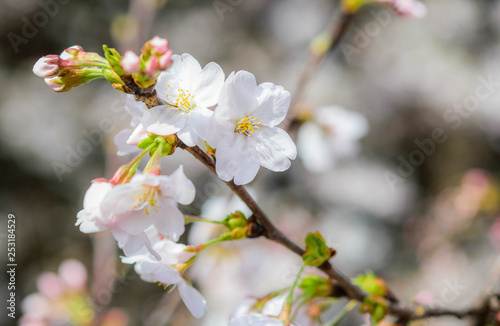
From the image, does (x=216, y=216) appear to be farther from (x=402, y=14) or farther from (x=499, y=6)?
(x=499, y=6)

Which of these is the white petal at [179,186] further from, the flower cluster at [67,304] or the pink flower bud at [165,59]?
the flower cluster at [67,304]

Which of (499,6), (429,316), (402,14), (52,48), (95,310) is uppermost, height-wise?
(499,6)

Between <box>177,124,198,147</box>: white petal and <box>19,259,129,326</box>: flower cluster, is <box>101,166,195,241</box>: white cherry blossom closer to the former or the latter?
<box>177,124,198,147</box>: white petal

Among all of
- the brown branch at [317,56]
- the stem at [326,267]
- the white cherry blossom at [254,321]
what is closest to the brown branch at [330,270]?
the stem at [326,267]

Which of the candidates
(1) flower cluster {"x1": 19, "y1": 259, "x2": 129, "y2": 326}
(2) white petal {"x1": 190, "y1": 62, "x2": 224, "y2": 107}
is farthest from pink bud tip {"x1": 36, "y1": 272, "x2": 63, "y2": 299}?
(2) white petal {"x1": 190, "y1": 62, "x2": 224, "y2": 107}

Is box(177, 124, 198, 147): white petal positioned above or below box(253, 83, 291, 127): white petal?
below

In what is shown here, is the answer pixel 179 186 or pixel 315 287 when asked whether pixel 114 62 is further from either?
pixel 315 287

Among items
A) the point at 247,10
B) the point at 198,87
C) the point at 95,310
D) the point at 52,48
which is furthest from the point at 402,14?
the point at 52,48
